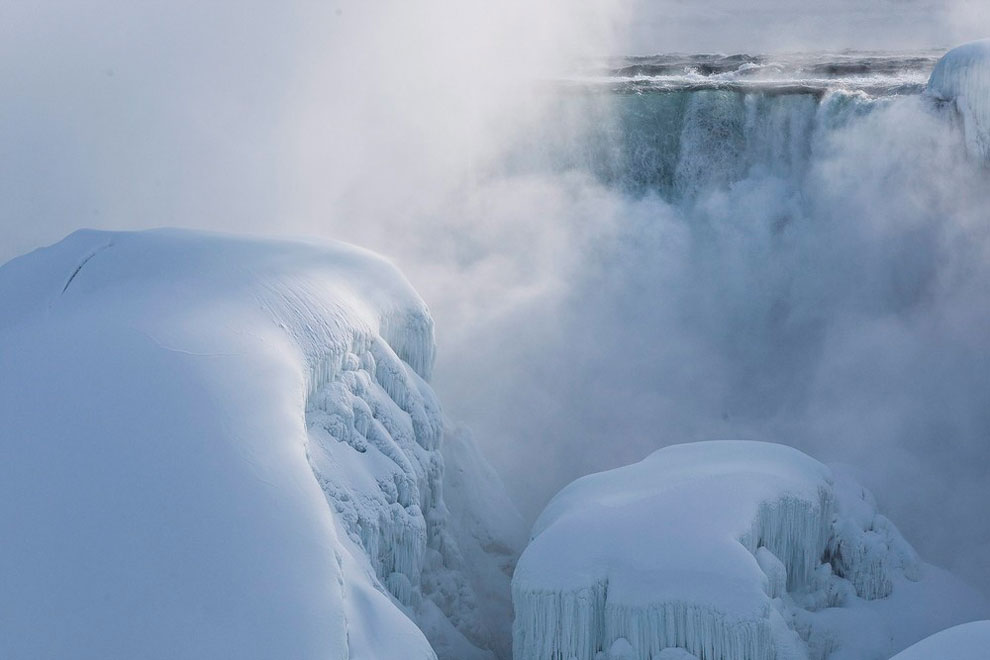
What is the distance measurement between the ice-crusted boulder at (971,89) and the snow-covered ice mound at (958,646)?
6522 mm

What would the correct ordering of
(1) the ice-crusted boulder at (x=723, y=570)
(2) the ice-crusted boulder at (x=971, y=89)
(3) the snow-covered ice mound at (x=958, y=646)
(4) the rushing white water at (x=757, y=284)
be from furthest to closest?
(4) the rushing white water at (x=757, y=284) < (2) the ice-crusted boulder at (x=971, y=89) < (1) the ice-crusted boulder at (x=723, y=570) < (3) the snow-covered ice mound at (x=958, y=646)

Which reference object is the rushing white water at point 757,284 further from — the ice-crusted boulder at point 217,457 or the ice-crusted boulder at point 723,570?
the ice-crusted boulder at point 217,457

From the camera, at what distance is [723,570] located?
4.94 meters

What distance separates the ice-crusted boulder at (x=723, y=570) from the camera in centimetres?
495

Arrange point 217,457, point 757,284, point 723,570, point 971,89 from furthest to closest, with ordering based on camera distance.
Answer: point 757,284, point 971,89, point 723,570, point 217,457

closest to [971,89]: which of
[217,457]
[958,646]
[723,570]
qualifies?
[723,570]

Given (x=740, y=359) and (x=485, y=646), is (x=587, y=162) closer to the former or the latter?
(x=740, y=359)

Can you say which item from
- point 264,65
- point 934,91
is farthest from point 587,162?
point 264,65

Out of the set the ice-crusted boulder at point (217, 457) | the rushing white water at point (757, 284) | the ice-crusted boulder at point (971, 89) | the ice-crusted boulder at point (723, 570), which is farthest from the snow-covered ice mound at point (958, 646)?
the ice-crusted boulder at point (971, 89)

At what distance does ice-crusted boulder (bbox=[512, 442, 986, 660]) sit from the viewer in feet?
16.3

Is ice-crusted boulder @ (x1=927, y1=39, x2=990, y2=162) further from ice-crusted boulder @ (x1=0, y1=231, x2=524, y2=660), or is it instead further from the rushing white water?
ice-crusted boulder @ (x1=0, y1=231, x2=524, y2=660)

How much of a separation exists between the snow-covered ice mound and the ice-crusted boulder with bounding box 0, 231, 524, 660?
172 cm

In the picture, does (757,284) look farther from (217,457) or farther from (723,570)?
(217,457)

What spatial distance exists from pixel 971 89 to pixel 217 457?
7902mm
